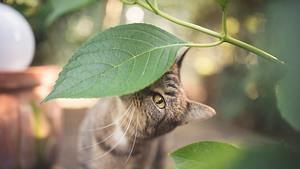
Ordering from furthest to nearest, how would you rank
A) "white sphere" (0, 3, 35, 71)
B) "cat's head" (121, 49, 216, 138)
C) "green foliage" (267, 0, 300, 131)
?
"white sphere" (0, 3, 35, 71)
"cat's head" (121, 49, 216, 138)
"green foliage" (267, 0, 300, 131)

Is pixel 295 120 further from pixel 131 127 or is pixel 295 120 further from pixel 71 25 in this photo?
pixel 71 25

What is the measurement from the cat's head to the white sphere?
316 mm

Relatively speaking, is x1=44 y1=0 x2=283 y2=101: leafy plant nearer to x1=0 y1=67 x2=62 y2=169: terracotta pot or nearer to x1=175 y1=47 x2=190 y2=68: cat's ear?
x1=175 y1=47 x2=190 y2=68: cat's ear

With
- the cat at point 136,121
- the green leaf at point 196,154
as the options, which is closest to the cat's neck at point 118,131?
the cat at point 136,121

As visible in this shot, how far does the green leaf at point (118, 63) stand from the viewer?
15 centimetres

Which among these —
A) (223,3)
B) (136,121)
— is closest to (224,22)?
(223,3)

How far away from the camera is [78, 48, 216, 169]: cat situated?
9.4 inches

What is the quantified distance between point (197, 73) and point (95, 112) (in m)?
1.13

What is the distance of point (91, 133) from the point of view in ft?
1.10

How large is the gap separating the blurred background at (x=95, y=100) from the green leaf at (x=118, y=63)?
40 mm

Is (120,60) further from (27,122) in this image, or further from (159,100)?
(27,122)

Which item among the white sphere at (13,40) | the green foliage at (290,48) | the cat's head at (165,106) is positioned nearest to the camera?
the green foliage at (290,48)

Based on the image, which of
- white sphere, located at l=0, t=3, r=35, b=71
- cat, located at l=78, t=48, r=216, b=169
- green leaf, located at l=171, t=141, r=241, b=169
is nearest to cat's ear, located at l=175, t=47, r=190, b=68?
cat, located at l=78, t=48, r=216, b=169

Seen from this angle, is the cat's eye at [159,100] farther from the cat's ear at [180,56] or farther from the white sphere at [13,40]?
the white sphere at [13,40]
